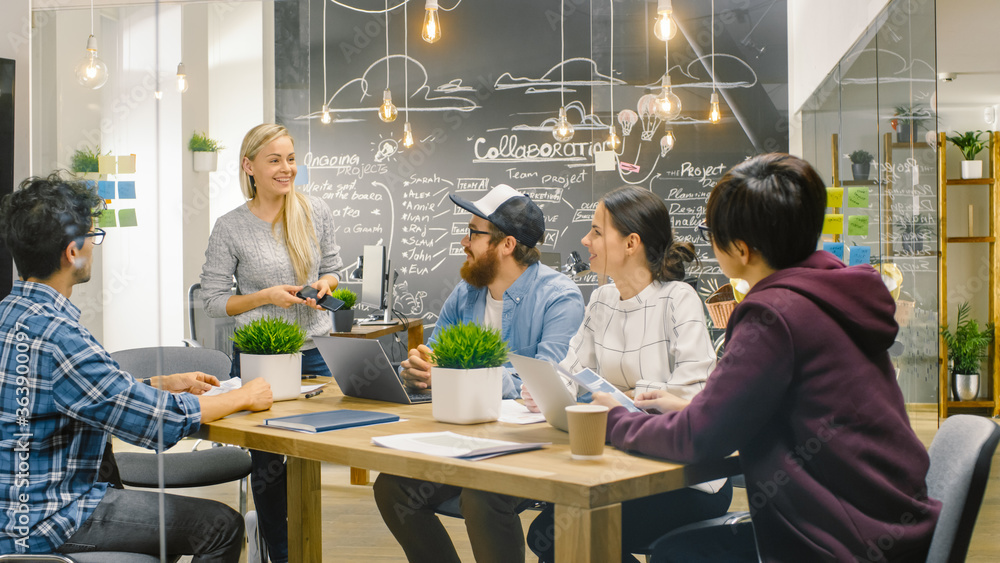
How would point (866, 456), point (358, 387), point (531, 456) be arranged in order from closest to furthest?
1. point (866, 456)
2. point (531, 456)
3. point (358, 387)

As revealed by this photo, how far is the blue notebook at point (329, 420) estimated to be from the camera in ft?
5.33

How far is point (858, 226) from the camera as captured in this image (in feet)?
12.5

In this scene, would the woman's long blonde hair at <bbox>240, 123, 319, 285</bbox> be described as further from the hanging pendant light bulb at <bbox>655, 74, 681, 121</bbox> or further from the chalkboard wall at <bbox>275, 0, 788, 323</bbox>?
the chalkboard wall at <bbox>275, 0, 788, 323</bbox>

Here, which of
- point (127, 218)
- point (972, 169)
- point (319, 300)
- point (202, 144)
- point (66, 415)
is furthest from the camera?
point (972, 169)

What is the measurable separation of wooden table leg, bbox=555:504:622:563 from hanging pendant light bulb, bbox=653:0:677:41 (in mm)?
3292

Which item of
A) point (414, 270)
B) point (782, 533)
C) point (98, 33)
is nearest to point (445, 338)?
point (782, 533)

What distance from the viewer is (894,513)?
1.23 meters

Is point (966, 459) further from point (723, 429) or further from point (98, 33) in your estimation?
point (98, 33)

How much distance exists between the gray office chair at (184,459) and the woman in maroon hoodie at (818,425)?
149 cm

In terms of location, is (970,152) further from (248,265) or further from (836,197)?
(248,265)

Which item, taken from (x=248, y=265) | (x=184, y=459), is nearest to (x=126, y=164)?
(x=248, y=265)

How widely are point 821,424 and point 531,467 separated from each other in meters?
0.45

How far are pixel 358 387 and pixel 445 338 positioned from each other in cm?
47

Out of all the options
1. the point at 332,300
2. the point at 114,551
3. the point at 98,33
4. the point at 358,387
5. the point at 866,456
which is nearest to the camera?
the point at 866,456
